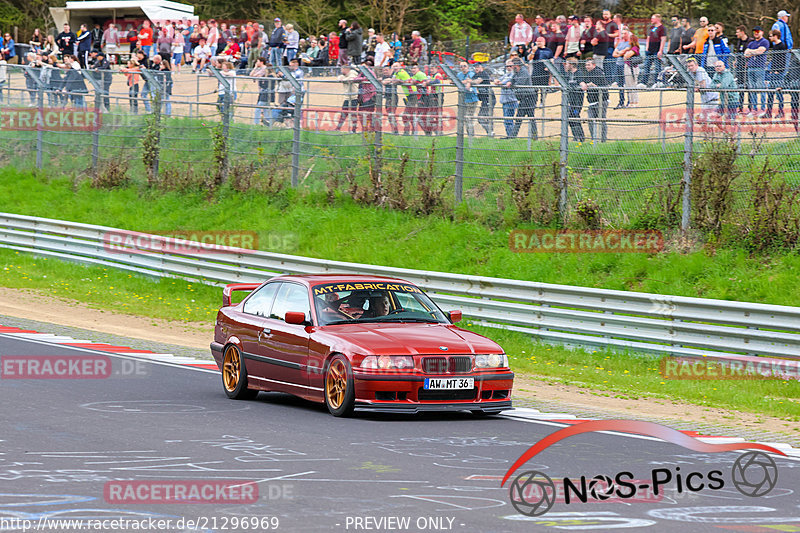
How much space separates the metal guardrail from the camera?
570 inches

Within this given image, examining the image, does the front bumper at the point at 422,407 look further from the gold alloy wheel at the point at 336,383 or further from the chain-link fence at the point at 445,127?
the chain-link fence at the point at 445,127

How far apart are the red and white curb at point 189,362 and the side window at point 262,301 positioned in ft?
7.85

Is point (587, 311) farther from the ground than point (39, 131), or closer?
closer

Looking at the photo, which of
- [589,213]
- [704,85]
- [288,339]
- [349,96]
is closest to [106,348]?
[288,339]

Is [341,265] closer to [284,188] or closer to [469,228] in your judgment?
[469,228]

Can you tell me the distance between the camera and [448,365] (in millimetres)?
10750

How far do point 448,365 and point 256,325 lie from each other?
2.55 m

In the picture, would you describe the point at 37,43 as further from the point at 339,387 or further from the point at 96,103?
the point at 339,387

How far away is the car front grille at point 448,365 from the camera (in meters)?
10.7

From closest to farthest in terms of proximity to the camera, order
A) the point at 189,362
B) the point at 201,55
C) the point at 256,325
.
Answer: the point at 256,325 → the point at 189,362 → the point at 201,55

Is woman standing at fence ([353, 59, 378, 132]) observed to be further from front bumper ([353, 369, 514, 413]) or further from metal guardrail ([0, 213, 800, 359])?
front bumper ([353, 369, 514, 413])

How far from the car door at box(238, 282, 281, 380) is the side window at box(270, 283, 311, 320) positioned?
0.35ft

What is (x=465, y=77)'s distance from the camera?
21.8m

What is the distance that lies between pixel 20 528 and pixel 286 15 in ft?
155
